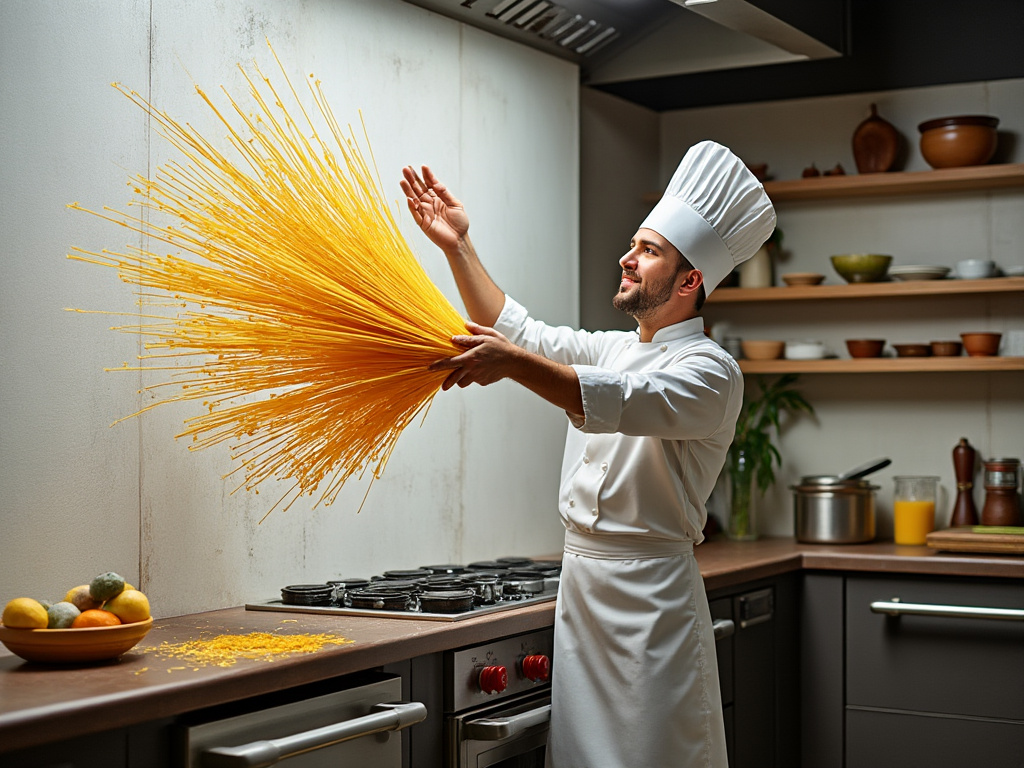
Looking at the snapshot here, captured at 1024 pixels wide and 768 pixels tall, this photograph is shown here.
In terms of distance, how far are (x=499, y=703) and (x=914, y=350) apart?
2034 mm

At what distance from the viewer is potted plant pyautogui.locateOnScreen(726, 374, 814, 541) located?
3.89 meters

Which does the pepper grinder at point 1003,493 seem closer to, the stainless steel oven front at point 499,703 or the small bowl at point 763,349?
the small bowl at point 763,349

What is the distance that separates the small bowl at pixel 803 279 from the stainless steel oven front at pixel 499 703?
185 centimetres

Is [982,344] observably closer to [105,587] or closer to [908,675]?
[908,675]

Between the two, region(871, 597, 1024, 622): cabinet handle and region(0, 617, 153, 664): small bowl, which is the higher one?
region(0, 617, 153, 664): small bowl

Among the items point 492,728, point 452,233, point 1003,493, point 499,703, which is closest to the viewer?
point 492,728

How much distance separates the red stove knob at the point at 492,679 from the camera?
2.16 m

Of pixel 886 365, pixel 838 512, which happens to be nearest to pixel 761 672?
pixel 838 512

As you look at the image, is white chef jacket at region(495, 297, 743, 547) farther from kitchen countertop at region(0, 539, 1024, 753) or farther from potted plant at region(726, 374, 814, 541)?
potted plant at region(726, 374, 814, 541)

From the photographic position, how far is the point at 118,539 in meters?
2.14

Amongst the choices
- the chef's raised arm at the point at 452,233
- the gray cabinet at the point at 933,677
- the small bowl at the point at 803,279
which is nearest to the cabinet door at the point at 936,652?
the gray cabinet at the point at 933,677

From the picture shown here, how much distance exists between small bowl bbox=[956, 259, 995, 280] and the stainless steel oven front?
1.97 m

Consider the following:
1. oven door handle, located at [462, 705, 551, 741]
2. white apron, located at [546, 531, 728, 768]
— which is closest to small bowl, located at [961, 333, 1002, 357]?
white apron, located at [546, 531, 728, 768]

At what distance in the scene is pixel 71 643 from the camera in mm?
1686
